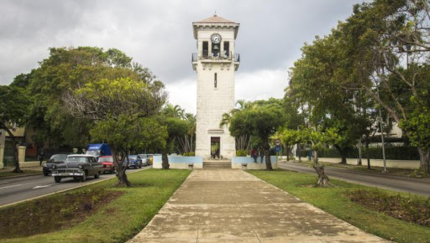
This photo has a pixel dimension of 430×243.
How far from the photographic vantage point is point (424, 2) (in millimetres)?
18266

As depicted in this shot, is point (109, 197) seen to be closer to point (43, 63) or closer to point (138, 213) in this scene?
point (138, 213)

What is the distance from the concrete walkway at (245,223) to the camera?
6554mm

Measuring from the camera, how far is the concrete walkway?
21.5 feet

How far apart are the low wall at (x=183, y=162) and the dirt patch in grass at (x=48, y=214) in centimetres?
1976

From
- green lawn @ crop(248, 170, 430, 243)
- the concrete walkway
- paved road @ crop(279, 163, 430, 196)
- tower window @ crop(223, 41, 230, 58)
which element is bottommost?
paved road @ crop(279, 163, 430, 196)

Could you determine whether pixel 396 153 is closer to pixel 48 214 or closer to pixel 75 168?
pixel 75 168

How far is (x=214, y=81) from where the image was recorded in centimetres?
3750

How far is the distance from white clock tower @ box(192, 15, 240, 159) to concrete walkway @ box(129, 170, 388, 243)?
2569 centimetres

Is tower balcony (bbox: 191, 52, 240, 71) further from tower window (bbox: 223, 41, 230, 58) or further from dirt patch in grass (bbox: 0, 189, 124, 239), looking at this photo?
dirt patch in grass (bbox: 0, 189, 124, 239)

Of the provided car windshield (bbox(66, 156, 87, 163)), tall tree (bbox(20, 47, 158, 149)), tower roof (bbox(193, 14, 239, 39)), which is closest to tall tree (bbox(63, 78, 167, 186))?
car windshield (bbox(66, 156, 87, 163))

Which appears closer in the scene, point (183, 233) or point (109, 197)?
point (183, 233)

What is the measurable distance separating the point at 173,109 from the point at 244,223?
42973 millimetres

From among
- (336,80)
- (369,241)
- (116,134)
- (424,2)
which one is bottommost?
(369,241)

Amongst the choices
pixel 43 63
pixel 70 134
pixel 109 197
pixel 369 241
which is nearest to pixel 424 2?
pixel 369 241
